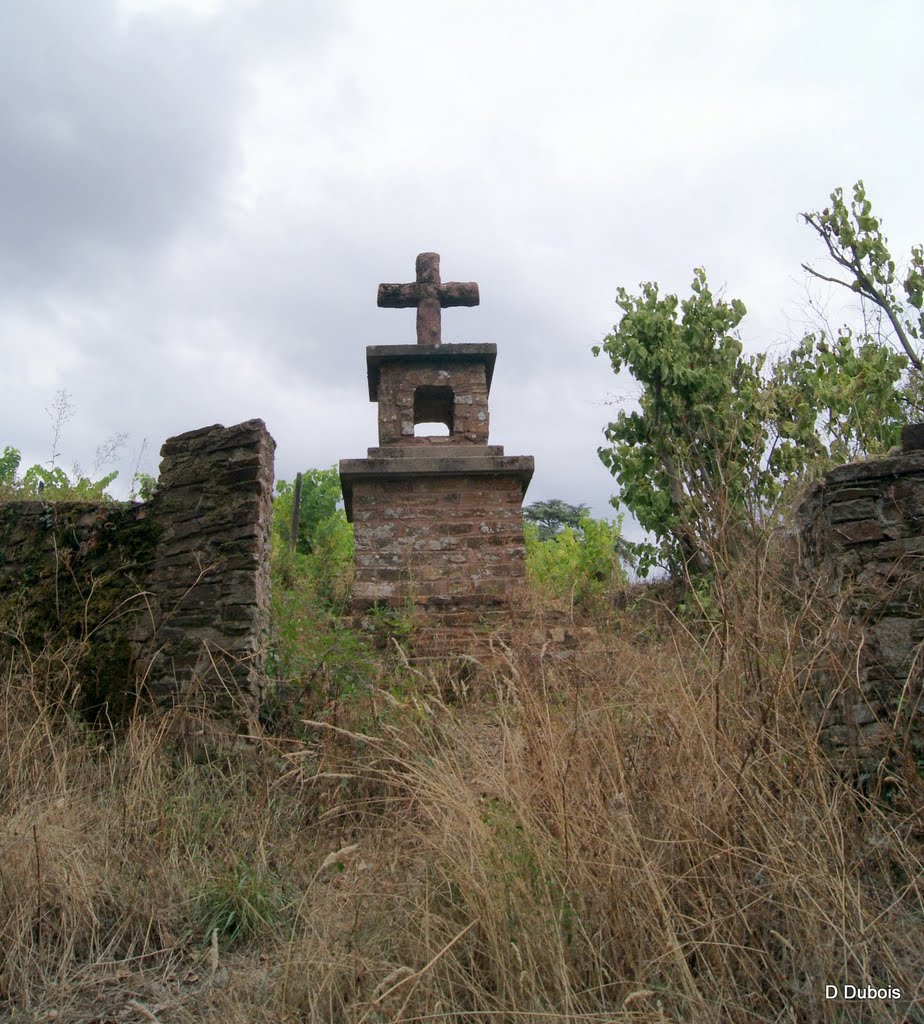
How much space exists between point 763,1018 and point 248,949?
1.87m

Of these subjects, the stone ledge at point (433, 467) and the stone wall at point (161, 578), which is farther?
the stone ledge at point (433, 467)

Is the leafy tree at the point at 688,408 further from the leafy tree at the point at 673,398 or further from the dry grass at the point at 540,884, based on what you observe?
the dry grass at the point at 540,884

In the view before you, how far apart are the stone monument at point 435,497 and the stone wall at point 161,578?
9.08ft

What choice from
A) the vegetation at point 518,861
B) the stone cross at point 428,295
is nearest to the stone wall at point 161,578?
the vegetation at point 518,861

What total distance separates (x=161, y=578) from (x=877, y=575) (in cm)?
420

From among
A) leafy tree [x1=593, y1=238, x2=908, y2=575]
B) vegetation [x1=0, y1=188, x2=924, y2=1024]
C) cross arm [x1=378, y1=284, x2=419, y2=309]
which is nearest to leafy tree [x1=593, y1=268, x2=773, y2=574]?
leafy tree [x1=593, y1=238, x2=908, y2=575]

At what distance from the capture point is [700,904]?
275 centimetres

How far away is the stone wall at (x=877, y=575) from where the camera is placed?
3.94 m

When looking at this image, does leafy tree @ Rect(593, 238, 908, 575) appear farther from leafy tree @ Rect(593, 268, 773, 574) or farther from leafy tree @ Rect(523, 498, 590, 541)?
leafy tree @ Rect(523, 498, 590, 541)

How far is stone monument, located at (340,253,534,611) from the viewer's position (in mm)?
8555

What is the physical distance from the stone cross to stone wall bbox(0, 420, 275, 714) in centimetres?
421

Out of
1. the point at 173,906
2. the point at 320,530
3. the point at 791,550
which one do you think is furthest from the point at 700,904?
the point at 320,530

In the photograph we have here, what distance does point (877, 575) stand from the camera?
13.7 feet

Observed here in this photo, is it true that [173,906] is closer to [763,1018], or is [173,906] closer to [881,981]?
[763,1018]
